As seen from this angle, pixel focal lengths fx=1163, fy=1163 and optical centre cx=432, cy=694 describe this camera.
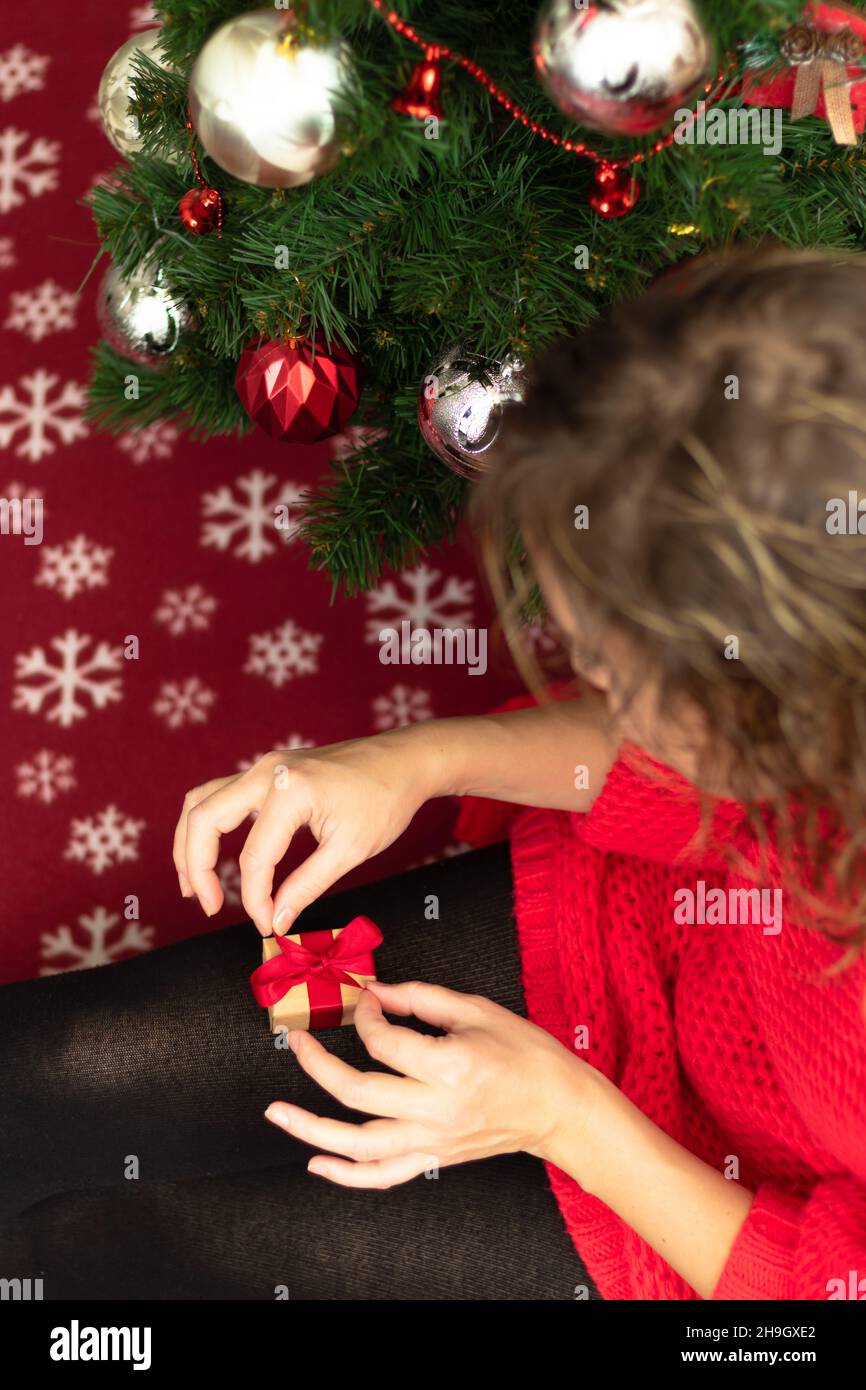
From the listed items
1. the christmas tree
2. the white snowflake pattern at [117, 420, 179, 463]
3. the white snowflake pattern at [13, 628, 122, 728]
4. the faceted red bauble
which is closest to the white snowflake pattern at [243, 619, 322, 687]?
the white snowflake pattern at [13, 628, 122, 728]

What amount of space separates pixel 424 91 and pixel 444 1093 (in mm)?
574

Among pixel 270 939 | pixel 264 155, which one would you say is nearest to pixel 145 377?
pixel 264 155

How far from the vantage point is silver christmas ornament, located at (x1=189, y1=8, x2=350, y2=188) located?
0.63 m

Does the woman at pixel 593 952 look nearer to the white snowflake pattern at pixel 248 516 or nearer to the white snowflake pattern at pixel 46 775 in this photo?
the white snowflake pattern at pixel 46 775

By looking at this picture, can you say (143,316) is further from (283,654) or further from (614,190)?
(283,654)

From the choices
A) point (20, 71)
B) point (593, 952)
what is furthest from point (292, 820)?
point (20, 71)

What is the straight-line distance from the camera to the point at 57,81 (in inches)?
60.4

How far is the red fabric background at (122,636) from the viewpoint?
1.32 m

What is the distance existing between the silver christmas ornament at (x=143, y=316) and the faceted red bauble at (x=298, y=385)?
0.29 feet

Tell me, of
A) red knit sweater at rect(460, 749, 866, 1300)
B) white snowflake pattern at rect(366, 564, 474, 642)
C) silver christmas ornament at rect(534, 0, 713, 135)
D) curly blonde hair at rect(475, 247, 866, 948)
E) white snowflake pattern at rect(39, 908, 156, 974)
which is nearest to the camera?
curly blonde hair at rect(475, 247, 866, 948)

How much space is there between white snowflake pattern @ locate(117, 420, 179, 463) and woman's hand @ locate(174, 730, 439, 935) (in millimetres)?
706

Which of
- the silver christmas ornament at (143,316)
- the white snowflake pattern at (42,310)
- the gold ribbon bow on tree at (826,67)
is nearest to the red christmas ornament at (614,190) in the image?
the gold ribbon bow on tree at (826,67)

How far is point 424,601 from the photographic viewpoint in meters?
1.42

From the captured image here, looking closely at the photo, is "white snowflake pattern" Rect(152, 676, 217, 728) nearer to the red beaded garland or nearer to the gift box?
the gift box
